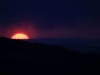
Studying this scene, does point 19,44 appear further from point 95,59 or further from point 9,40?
point 95,59

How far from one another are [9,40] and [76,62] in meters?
18.4

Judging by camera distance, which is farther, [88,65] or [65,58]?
[65,58]

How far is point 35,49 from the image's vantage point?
2430 inches

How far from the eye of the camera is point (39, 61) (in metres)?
51.5

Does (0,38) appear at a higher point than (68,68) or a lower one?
higher

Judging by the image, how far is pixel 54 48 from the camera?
214ft

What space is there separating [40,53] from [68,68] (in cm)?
1292

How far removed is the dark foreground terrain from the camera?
44844 mm

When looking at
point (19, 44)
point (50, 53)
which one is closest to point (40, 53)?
point (50, 53)

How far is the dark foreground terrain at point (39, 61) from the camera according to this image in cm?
4484

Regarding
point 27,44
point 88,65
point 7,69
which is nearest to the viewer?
point 7,69

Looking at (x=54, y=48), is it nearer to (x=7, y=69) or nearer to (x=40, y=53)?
(x=40, y=53)

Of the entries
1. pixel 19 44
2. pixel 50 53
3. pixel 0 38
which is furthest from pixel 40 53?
pixel 0 38

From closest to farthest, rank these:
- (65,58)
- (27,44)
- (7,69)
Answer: (7,69)
(65,58)
(27,44)
